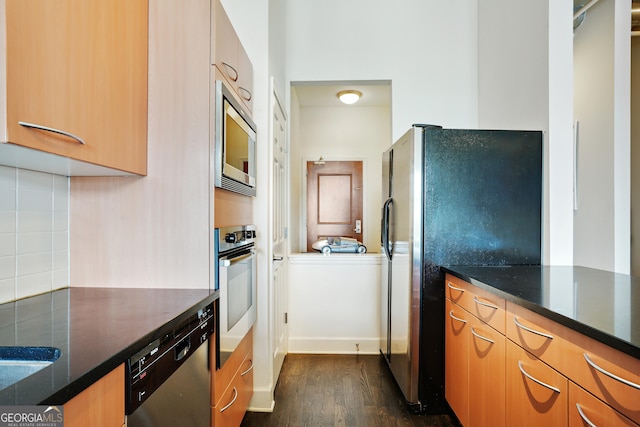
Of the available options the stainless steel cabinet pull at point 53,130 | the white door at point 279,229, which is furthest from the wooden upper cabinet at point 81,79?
the white door at point 279,229

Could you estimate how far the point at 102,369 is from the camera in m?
0.72

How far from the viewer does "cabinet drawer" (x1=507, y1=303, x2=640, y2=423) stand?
0.80m

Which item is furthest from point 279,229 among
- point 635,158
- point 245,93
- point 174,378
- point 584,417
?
point 635,158

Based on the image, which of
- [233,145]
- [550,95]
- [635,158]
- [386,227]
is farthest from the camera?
[635,158]

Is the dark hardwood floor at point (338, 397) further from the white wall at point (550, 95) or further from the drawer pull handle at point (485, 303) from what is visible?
the white wall at point (550, 95)

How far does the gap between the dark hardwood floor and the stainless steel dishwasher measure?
97cm

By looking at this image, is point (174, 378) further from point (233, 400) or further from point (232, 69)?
point (232, 69)

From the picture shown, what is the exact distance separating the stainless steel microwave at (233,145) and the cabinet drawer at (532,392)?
129cm

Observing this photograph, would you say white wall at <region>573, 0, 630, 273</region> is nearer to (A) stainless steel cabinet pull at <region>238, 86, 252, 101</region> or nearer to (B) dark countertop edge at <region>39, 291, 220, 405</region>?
(A) stainless steel cabinet pull at <region>238, 86, 252, 101</region>

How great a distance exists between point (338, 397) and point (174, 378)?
1.57 meters

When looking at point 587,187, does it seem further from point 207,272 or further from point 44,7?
point 44,7

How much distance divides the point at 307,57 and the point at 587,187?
2.39m

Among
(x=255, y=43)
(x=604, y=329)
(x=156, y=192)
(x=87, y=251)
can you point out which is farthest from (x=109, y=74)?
(x=604, y=329)

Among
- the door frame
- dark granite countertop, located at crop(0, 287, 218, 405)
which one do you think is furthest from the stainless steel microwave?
the door frame
